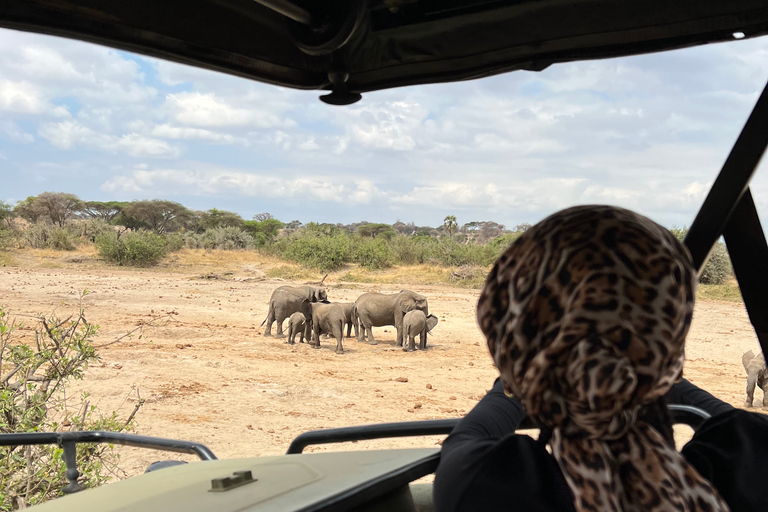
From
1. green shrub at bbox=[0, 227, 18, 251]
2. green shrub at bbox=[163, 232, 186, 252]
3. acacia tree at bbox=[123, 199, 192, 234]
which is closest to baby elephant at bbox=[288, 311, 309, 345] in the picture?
green shrub at bbox=[163, 232, 186, 252]

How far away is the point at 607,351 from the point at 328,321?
1016cm

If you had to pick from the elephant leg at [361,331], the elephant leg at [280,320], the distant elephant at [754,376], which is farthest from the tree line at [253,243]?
the distant elephant at [754,376]

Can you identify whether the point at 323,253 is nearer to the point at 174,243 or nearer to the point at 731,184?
the point at 174,243

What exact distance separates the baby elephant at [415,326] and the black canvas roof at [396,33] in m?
9.30

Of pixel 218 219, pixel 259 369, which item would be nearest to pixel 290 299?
pixel 259 369

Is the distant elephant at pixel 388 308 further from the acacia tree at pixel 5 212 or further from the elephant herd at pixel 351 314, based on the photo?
the acacia tree at pixel 5 212

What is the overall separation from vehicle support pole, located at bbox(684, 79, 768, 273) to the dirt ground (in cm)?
299

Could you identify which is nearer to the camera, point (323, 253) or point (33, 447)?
point (33, 447)

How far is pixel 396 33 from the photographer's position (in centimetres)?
122

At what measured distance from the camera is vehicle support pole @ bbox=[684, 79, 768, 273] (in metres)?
1.04

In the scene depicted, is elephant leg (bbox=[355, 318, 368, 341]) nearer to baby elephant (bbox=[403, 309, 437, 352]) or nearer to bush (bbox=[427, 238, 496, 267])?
baby elephant (bbox=[403, 309, 437, 352])

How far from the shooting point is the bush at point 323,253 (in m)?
21.1

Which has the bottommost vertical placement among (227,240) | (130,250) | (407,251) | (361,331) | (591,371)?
(361,331)

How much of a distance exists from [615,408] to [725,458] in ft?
0.78
